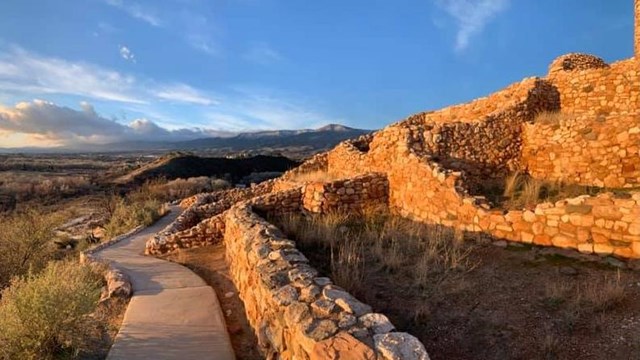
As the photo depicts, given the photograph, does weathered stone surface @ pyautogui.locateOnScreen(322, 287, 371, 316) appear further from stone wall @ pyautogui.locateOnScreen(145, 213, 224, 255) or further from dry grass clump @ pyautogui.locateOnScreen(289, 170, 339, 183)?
dry grass clump @ pyautogui.locateOnScreen(289, 170, 339, 183)

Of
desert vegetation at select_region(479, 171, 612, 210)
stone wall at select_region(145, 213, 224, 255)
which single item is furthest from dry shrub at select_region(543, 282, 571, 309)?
stone wall at select_region(145, 213, 224, 255)

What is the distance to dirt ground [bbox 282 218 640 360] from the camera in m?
4.52

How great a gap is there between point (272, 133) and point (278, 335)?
16582cm

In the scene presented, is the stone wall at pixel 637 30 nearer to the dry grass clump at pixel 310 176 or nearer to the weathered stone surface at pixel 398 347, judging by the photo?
the dry grass clump at pixel 310 176

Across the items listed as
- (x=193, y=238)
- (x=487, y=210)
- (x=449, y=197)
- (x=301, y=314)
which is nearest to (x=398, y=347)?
(x=301, y=314)

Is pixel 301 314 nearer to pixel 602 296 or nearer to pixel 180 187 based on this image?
pixel 602 296

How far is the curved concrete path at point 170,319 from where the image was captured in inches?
199

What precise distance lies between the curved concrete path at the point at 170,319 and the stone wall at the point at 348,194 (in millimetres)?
3187

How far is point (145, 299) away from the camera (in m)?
6.88

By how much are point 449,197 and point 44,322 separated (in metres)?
6.58

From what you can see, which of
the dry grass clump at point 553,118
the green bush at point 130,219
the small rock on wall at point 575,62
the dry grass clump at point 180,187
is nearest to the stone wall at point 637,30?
the small rock on wall at point 575,62

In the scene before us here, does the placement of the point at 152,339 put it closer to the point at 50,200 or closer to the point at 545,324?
the point at 545,324

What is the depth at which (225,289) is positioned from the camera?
7.57 metres

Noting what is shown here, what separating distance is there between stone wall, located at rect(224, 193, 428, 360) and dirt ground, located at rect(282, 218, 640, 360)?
3.30 ft
